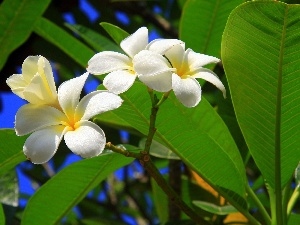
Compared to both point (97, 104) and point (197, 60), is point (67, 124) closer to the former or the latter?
point (97, 104)

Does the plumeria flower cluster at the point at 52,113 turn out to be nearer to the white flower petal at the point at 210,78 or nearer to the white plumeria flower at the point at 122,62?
the white plumeria flower at the point at 122,62

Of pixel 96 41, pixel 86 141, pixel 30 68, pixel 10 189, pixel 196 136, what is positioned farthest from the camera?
pixel 96 41

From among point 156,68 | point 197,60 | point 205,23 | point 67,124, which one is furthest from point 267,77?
point 205,23

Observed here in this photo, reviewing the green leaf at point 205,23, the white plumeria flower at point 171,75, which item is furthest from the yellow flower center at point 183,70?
the green leaf at point 205,23

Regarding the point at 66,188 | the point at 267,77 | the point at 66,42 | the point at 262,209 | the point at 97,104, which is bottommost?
the point at 66,188

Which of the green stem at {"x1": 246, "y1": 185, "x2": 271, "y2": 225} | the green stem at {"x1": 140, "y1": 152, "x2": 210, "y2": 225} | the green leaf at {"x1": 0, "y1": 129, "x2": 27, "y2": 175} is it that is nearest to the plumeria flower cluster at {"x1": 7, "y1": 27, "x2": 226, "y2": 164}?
the green stem at {"x1": 140, "y1": 152, "x2": 210, "y2": 225}

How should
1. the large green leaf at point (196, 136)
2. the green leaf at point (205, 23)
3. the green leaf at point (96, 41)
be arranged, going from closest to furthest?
the large green leaf at point (196, 136)
the green leaf at point (205, 23)
the green leaf at point (96, 41)

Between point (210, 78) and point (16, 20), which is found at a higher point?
point (210, 78)

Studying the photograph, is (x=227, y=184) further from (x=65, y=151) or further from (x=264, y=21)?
(x=65, y=151)
